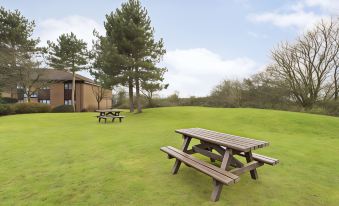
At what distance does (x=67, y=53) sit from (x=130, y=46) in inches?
549

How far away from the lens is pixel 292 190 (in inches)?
178

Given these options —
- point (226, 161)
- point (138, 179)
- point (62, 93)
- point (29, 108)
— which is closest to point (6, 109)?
point (29, 108)

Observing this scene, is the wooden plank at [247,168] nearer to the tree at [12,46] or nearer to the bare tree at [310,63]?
the bare tree at [310,63]

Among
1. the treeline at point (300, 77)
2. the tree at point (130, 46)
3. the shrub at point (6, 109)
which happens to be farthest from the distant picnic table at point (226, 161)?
the shrub at point (6, 109)

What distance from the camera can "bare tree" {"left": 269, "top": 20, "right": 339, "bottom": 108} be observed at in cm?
2773

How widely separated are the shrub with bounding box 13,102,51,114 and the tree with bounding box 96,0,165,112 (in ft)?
41.6

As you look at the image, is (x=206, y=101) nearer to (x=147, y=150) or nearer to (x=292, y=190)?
(x=147, y=150)

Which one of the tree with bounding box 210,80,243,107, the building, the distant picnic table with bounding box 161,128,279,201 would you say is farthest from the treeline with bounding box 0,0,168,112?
the distant picnic table with bounding box 161,128,279,201

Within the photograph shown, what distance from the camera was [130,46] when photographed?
21.4 meters

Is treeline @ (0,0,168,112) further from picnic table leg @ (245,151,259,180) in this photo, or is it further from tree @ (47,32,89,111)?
picnic table leg @ (245,151,259,180)

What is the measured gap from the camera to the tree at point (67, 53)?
30.2 m

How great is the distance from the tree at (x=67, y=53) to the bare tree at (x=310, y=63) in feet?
89.2

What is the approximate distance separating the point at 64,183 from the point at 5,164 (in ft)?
9.32

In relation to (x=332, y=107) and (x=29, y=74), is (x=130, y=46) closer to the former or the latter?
(x=29, y=74)
